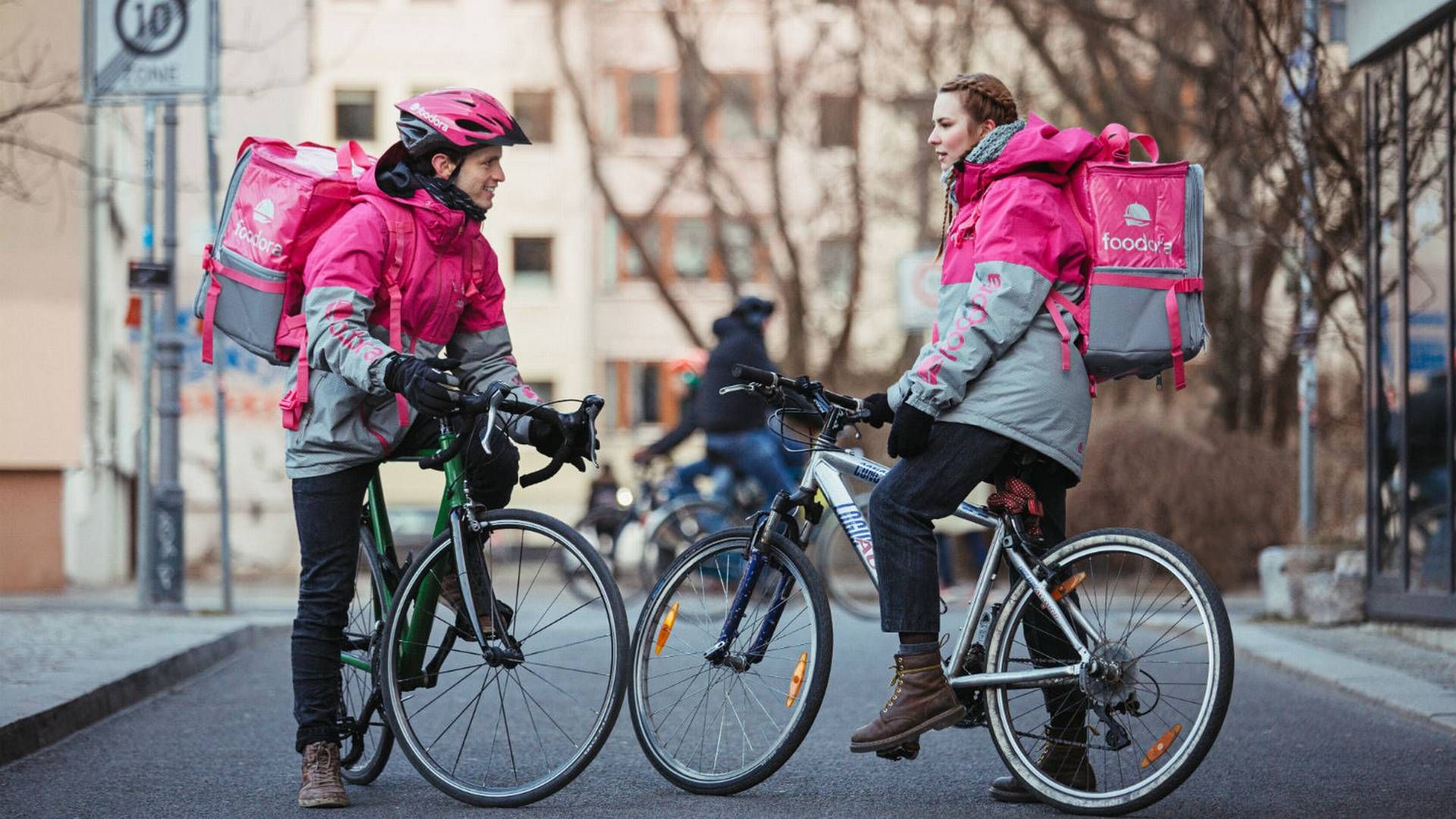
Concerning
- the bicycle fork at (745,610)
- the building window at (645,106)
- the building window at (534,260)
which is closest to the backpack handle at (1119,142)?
the bicycle fork at (745,610)

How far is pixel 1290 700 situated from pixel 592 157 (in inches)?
806

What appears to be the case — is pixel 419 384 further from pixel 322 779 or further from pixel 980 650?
pixel 980 650

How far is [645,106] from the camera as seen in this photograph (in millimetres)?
47844

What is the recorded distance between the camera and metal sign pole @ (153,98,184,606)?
13648 millimetres

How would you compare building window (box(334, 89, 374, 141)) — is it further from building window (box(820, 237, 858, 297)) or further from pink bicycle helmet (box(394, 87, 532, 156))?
pink bicycle helmet (box(394, 87, 532, 156))

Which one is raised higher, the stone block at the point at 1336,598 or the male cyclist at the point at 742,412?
the male cyclist at the point at 742,412

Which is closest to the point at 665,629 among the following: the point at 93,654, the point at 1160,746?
the point at 1160,746

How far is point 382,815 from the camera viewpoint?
559 centimetres

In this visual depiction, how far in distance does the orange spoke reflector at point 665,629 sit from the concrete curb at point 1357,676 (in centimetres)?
308

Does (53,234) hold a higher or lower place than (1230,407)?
higher

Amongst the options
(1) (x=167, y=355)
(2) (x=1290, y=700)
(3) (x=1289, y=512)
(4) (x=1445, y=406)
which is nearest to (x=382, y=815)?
(2) (x=1290, y=700)

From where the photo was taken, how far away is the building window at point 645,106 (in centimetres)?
4750

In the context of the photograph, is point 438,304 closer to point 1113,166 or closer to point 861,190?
point 1113,166

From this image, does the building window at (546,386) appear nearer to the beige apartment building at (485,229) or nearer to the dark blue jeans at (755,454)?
the beige apartment building at (485,229)
